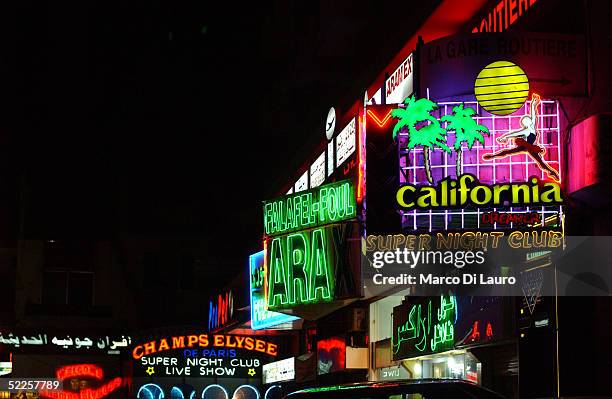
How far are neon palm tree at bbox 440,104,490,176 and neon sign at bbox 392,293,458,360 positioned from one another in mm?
3073

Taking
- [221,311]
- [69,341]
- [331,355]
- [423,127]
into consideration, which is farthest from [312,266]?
[69,341]

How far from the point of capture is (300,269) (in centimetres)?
1469

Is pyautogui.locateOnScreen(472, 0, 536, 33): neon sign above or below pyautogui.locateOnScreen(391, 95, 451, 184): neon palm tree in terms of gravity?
above

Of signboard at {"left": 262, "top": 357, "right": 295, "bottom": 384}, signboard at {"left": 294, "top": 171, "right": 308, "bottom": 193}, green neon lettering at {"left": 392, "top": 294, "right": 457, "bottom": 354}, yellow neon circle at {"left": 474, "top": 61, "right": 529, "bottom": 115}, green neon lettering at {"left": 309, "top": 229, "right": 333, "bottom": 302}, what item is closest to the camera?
yellow neon circle at {"left": 474, "top": 61, "right": 529, "bottom": 115}

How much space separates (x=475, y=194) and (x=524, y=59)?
1.57 metres

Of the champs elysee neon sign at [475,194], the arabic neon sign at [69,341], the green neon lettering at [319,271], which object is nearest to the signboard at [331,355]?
the green neon lettering at [319,271]

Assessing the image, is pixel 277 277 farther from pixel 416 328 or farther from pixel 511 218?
pixel 511 218

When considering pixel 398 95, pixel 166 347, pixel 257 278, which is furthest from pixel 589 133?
pixel 166 347

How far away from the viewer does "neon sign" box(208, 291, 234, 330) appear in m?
23.3

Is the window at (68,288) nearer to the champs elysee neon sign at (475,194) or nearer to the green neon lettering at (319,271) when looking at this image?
the green neon lettering at (319,271)

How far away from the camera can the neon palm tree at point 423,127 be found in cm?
1050

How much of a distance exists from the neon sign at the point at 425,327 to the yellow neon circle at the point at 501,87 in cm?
330

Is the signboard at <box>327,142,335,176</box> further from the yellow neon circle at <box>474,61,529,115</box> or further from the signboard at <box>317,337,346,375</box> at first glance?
the yellow neon circle at <box>474,61,529,115</box>

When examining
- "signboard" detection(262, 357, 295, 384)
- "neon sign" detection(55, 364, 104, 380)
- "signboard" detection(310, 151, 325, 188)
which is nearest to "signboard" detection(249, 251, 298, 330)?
"signboard" detection(310, 151, 325, 188)
